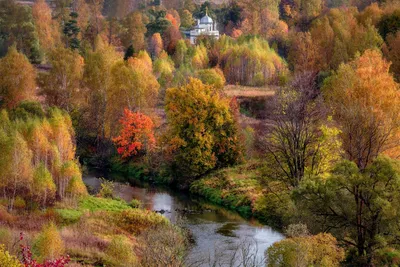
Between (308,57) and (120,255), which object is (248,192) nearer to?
(120,255)

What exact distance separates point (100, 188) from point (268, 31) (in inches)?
2676

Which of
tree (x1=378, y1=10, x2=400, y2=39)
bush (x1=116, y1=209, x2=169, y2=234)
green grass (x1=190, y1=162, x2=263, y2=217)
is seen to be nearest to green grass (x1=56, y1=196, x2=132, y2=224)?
bush (x1=116, y1=209, x2=169, y2=234)

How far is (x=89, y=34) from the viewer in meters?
99.9

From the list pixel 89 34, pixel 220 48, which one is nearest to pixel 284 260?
pixel 220 48

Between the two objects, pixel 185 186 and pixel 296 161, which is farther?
pixel 185 186

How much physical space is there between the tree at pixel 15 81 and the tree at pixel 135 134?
9.89m

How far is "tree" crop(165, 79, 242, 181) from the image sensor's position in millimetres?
47094

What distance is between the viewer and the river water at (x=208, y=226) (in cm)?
3119

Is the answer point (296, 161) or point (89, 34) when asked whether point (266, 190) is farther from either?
point (89, 34)

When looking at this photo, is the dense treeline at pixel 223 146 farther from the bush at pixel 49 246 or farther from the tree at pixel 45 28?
the tree at pixel 45 28

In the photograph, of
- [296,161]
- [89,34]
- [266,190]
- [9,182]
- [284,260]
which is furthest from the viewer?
[89,34]

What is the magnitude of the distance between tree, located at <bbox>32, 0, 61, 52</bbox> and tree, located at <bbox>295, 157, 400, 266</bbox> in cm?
6778

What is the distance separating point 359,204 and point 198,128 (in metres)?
20.3

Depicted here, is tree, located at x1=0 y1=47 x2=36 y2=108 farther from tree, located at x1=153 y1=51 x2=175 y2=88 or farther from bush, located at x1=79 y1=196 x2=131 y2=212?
bush, located at x1=79 y1=196 x2=131 y2=212
